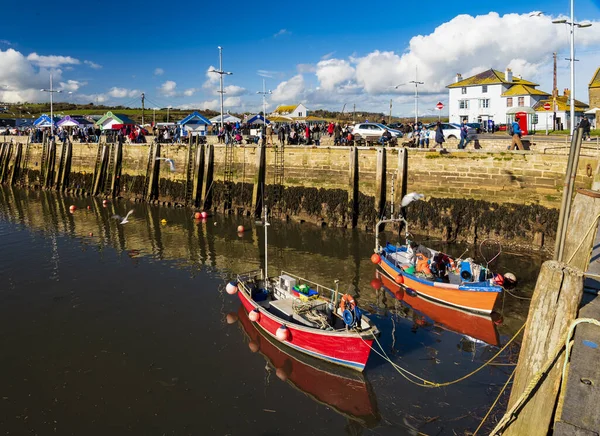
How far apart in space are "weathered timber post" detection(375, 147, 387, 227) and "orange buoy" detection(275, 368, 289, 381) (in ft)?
44.7

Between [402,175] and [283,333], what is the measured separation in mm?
13835

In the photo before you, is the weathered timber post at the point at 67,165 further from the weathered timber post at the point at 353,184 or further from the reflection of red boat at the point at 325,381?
the reflection of red boat at the point at 325,381

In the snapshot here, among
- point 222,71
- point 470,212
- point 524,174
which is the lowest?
point 470,212

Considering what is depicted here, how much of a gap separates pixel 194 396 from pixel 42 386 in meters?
3.64

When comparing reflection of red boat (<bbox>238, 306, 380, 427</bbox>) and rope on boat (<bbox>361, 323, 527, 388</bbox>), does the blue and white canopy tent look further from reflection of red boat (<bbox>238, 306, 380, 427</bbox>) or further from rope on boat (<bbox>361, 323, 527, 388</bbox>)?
rope on boat (<bbox>361, 323, 527, 388</bbox>)

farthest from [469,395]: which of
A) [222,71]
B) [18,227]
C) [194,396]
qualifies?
[222,71]

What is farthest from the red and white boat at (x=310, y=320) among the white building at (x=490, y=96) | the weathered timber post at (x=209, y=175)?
the white building at (x=490, y=96)

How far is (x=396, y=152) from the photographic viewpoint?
79.1 feet

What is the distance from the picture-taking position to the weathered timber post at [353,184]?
2508 cm

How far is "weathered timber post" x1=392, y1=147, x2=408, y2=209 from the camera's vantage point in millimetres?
23625

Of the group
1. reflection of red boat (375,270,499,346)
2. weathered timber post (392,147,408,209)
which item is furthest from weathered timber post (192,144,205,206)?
reflection of red boat (375,270,499,346)

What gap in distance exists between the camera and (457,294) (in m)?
14.5

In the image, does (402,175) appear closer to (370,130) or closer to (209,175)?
(370,130)

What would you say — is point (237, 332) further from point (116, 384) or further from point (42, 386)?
point (42, 386)
